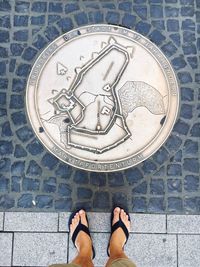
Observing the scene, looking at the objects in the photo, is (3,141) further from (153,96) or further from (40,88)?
(153,96)

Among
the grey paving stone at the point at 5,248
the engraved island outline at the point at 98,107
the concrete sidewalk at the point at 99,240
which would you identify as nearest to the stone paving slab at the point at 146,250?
the concrete sidewalk at the point at 99,240

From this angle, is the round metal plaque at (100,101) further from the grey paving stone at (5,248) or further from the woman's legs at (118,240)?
the grey paving stone at (5,248)

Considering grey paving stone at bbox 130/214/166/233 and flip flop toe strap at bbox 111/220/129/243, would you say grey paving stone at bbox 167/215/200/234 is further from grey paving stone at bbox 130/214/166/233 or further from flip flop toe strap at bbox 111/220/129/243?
flip flop toe strap at bbox 111/220/129/243

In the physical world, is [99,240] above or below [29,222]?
below

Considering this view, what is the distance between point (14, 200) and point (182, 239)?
1.15 m

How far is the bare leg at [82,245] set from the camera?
3201mm

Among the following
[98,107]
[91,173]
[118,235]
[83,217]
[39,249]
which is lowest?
[39,249]

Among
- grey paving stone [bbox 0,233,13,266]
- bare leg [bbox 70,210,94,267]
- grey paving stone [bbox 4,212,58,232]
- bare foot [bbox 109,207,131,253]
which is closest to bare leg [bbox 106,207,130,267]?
bare foot [bbox 109,207,131,253]

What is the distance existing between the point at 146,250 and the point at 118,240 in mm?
212

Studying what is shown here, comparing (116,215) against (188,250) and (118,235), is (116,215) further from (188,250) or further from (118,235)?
(188,250)

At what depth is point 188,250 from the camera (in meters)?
3.36

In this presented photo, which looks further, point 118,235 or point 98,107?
point 98,107

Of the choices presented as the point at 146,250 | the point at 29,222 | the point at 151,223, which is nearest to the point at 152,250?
the point at 146,250

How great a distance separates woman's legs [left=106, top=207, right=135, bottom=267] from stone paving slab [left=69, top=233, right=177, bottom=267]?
0.27 feet
